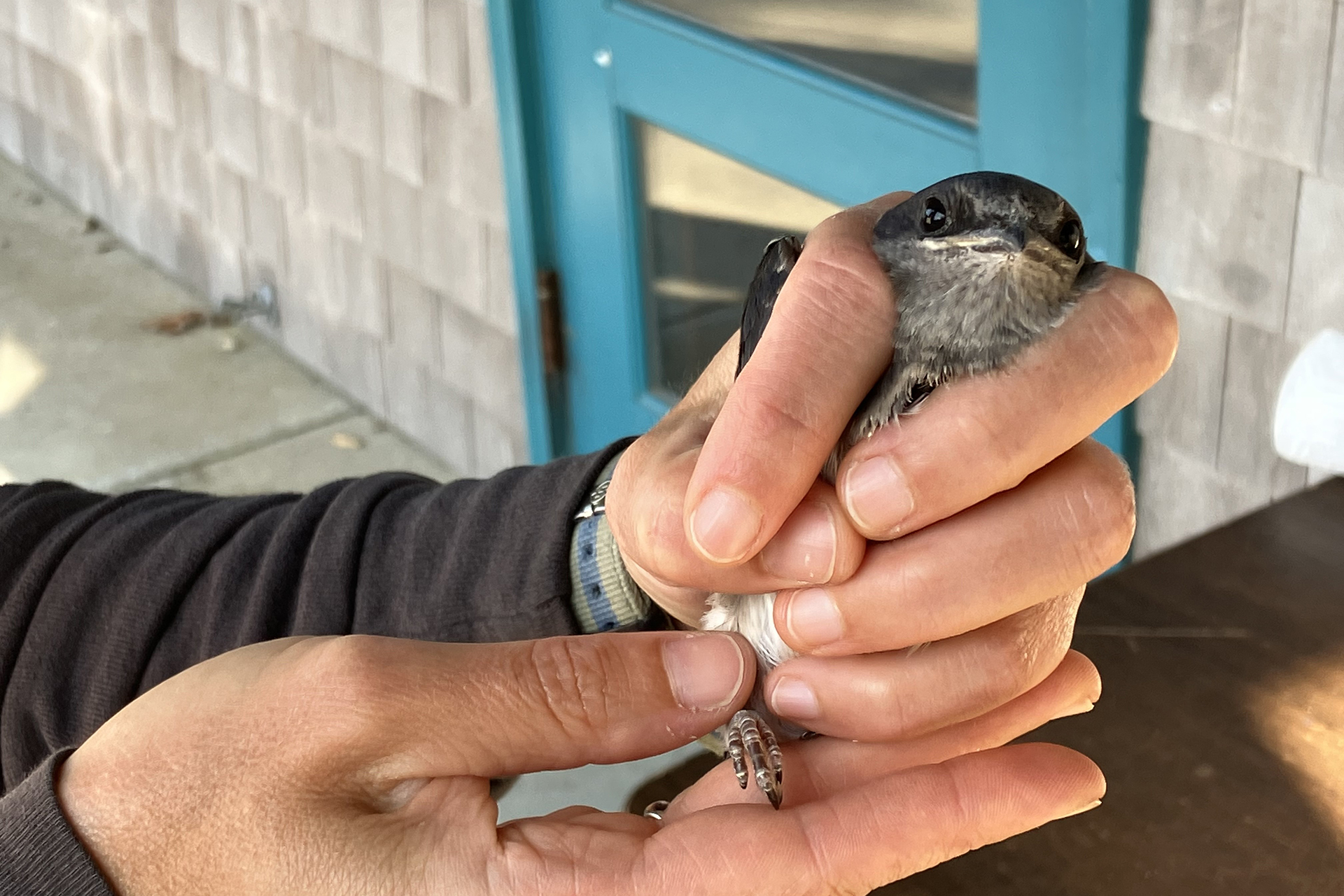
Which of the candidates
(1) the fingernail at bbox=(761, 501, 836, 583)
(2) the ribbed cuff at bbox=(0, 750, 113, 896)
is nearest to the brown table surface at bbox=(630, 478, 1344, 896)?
(1) the fingernail at bbox=(761, 501, 836, 583)

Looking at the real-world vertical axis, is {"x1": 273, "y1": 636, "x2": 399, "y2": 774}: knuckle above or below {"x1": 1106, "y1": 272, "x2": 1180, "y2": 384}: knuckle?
below

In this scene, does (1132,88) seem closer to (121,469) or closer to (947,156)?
(947,156)

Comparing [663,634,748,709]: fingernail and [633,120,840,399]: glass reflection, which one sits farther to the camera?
[633,120,840,399]: glass reflection

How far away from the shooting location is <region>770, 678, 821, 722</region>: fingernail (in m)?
1.21

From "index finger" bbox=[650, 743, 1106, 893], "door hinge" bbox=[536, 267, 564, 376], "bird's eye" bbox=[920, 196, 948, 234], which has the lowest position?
"door hinge" bbox=[536, 267, 564, 376]

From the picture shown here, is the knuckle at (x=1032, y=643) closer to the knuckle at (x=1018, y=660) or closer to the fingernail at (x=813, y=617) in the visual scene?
the knuckle at (x=1018, y=660)

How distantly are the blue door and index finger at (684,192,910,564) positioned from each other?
108 cm

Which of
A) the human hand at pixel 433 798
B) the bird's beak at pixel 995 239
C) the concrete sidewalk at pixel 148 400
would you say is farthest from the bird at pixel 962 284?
the concrete sidewalk at pixel 148 400

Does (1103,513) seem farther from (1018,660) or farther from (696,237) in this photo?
(696,237)

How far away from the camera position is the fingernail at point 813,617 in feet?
3.73

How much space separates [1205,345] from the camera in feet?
6.70

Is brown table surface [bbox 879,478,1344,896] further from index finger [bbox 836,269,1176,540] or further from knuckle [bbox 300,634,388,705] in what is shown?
knuckle [bbox 300,634,388,705]

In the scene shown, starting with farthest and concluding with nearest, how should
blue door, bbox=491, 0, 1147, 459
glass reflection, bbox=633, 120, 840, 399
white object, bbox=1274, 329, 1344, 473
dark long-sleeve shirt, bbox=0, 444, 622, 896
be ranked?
glass reflection, bbox=633, 120, 840, 399 < blue door, bbox=491, 0, 1147, 459 < white object, bbox=1274, 329, 1344, 473 < dark long-sleeve shirt, bbox=0, 444, 622, 896

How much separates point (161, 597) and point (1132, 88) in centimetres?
147
